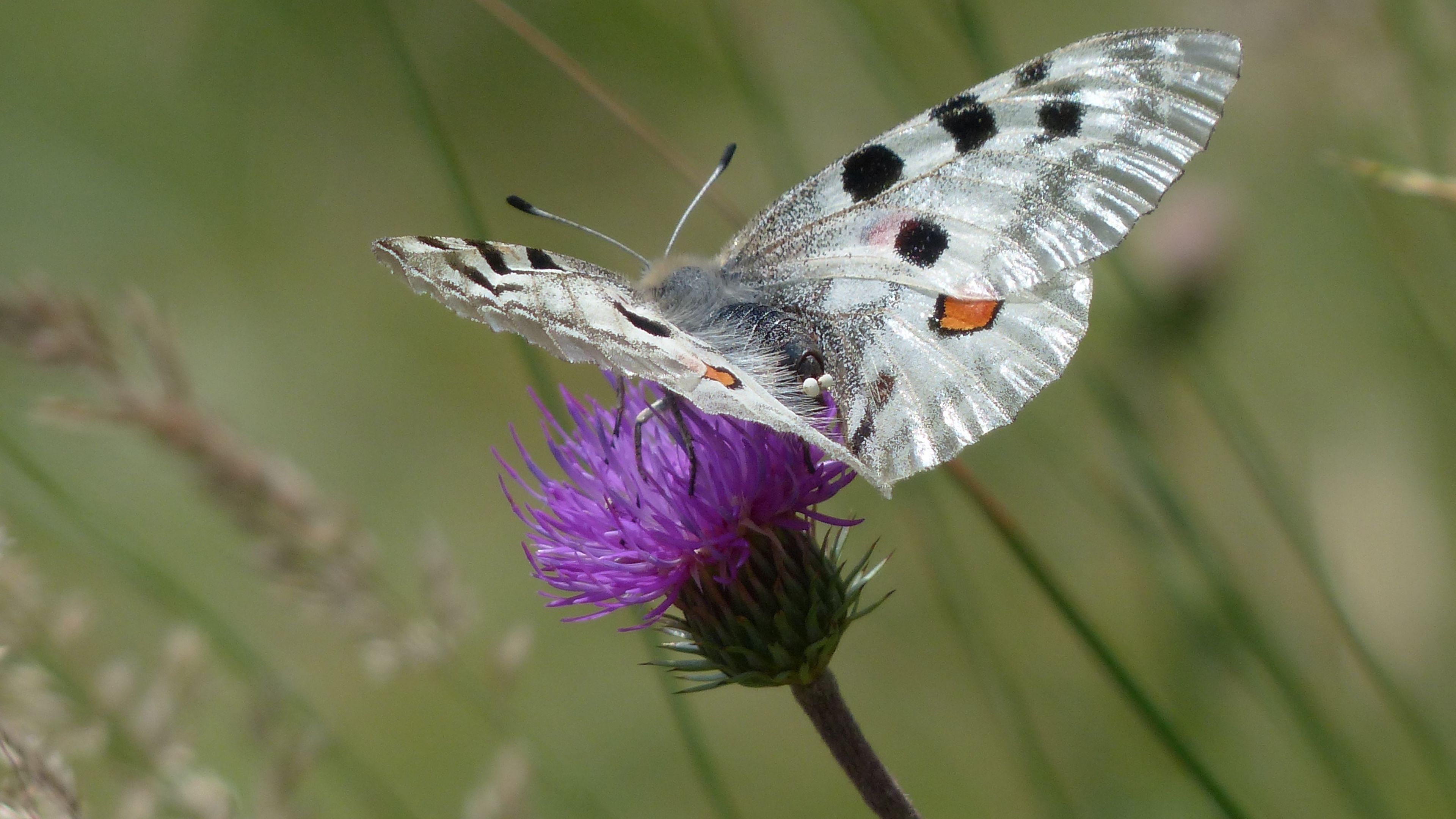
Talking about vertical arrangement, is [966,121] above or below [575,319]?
above

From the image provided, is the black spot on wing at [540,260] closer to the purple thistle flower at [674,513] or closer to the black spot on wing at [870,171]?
the purple thistle flower at [674,513]

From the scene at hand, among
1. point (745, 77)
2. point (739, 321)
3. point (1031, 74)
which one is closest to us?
point (1031, 74)

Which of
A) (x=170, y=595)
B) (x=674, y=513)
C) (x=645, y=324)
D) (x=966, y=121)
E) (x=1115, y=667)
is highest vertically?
(x=170, y=595)

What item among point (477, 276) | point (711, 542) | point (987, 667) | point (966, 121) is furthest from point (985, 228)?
point (987, 667)

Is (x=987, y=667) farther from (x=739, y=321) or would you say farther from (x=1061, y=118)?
(x=1061, y=118)

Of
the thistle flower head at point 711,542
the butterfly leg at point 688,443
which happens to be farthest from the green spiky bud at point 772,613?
the butterfly leg at point 688,443

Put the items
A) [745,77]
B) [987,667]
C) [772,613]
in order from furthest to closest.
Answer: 1. [987,667]
2. [745,77]
3. [772,613]

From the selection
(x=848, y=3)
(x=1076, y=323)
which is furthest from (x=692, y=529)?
(x=848, y=3)
